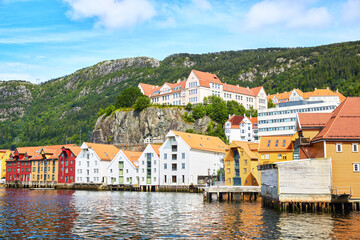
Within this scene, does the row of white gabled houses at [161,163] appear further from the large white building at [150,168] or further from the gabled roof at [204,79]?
the gabled roof at [204,79]

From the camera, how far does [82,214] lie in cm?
5128

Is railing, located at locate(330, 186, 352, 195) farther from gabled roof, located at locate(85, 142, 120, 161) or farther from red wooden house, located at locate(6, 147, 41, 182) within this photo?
red wooden house, located at locate(6, 147, 41, 182)

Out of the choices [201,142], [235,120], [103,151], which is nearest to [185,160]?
[201,142]

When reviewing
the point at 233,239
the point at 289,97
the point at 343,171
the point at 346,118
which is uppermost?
the point at 289,97

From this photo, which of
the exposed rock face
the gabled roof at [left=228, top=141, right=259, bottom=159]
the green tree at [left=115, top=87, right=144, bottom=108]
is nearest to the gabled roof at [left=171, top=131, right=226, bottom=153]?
the gabled roof at [left=228, top=141, right=259, bottom=159]

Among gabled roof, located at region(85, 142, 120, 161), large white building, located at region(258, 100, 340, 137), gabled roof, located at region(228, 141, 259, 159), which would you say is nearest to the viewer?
gabled roof, located at region(228, 141, 259, 159)

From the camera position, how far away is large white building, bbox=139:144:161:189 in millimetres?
112562

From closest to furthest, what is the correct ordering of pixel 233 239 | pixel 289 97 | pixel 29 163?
pixel 233 239, pixel 29 163, pixel 289 97

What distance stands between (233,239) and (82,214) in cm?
2495

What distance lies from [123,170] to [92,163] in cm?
1372

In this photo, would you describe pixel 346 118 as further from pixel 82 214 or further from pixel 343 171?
pixel 82 214

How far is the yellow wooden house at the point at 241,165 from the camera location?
292 ft

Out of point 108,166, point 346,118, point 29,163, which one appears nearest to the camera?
point 346,118

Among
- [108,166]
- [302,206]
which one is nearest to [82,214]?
[302,206]
